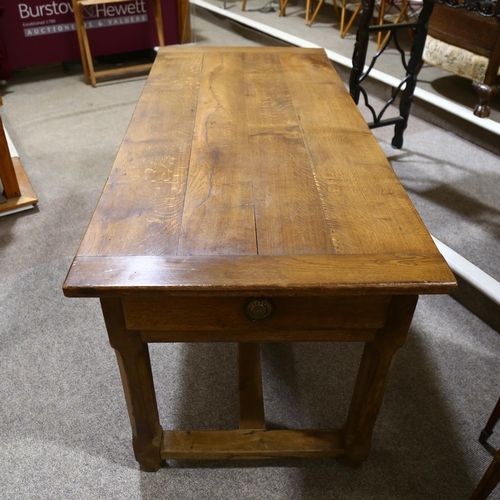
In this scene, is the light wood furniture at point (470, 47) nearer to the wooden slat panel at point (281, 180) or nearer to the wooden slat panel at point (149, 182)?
the wooden slat panel at point (281, 180)

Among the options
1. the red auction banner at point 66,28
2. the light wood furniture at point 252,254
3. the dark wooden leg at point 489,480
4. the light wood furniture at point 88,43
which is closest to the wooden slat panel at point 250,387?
the light wood furniture at point 252,254

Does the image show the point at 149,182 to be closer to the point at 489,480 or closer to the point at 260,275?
the point at 260,275

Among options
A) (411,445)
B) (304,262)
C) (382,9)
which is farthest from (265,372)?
(382,9)

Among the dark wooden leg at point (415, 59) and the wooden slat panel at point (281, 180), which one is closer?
the wooden slat panel at point (281, 180)

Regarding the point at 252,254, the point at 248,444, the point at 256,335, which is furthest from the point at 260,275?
the point at 248,444

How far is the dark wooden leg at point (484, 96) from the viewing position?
256 centimetres

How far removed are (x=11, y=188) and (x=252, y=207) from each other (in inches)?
61.0

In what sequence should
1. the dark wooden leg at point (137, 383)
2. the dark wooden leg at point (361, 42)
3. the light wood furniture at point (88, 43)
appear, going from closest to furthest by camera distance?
the dark wooden leg at point (137, 383) → the dark wooden leg at point (361, 42) → the light wood furniture at point (88, 43)

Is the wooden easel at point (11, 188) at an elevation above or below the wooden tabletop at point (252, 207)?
below

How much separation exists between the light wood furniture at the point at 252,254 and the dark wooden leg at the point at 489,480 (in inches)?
10.1

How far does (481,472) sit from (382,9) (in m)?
3.46

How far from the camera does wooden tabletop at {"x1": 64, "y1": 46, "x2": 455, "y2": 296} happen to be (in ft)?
2.74

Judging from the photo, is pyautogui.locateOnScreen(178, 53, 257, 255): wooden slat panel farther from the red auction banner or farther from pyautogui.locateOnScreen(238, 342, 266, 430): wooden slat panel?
the red auction banner

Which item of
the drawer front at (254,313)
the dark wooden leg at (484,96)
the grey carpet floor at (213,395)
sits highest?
the drawer front at (254,313)
